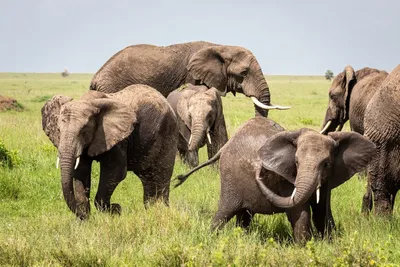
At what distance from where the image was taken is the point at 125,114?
7.33m

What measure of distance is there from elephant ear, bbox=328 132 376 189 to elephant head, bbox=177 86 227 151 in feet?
12.8

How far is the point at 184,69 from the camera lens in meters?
12.7

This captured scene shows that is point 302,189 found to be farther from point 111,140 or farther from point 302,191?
point 111,140

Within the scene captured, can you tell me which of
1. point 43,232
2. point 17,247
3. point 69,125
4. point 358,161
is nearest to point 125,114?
point 69,125

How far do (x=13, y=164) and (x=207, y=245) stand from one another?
5359 millimetres

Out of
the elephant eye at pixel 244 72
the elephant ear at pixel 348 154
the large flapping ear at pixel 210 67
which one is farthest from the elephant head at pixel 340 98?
the elephant ear at pixel 348 154

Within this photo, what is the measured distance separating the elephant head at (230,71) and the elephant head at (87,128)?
4.73m

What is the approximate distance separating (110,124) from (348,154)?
8.32 feet

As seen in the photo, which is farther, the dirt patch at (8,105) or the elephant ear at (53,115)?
the dirt patch at (8,105)

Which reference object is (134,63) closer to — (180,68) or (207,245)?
(180,68)

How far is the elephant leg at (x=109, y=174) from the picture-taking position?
7.29 metres

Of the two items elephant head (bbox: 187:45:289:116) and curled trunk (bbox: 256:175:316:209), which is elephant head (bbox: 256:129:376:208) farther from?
elephant head (bbox: 187:45:289:116)

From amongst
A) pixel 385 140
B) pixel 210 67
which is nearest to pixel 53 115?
pixel 385 140

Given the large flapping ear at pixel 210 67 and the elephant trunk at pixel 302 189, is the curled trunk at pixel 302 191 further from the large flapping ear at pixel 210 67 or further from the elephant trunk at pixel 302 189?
the large flapping ear at pixel 210 67
